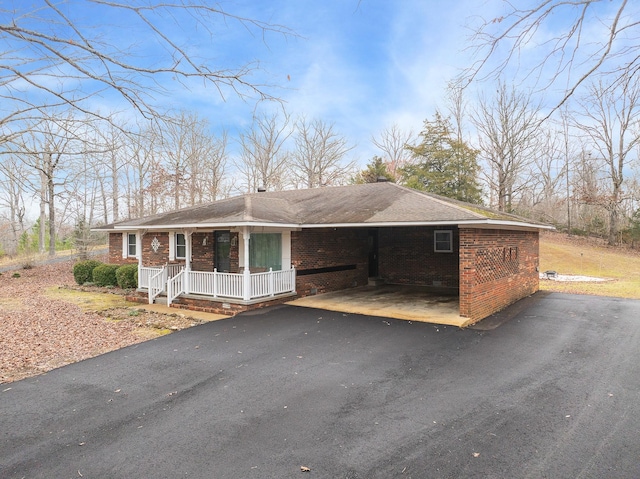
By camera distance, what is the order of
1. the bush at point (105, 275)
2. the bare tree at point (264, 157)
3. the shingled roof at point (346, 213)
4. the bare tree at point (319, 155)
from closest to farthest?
→ the shingled roof at point (346, 213)
the bush at point (105, 275)
the bare tree at point (264, 157)
the bare tree at point (319, 155)

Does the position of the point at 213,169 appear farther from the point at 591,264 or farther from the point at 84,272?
the point at 591,264

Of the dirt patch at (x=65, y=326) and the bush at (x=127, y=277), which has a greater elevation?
the bush at (x=127, y=277)

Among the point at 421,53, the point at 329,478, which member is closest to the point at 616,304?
the point at 421,53

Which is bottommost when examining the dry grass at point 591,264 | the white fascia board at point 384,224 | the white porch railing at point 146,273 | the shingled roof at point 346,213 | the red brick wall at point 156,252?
the dry grass at point 591,264

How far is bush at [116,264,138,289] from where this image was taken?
48.8ft

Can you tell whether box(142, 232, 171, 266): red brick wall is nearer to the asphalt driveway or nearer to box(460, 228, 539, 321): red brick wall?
the asphalt driveway

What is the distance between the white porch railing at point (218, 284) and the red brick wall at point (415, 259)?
490 centimetres

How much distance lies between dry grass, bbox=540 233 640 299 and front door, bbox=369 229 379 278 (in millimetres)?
6761

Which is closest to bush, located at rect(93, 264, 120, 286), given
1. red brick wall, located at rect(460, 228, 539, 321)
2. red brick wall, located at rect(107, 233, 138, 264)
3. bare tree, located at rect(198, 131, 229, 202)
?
red brick wall, located at rect(107, 233, 138, 264)

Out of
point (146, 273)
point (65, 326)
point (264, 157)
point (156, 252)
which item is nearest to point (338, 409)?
point (65, 326)

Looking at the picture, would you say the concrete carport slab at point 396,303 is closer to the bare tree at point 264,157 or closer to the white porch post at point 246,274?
the white porch post at point 246,274

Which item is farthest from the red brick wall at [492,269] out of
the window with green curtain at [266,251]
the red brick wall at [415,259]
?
the window with green curtain at [266,251]

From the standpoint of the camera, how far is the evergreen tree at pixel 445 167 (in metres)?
26.8

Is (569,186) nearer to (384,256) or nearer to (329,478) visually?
(384,256)
